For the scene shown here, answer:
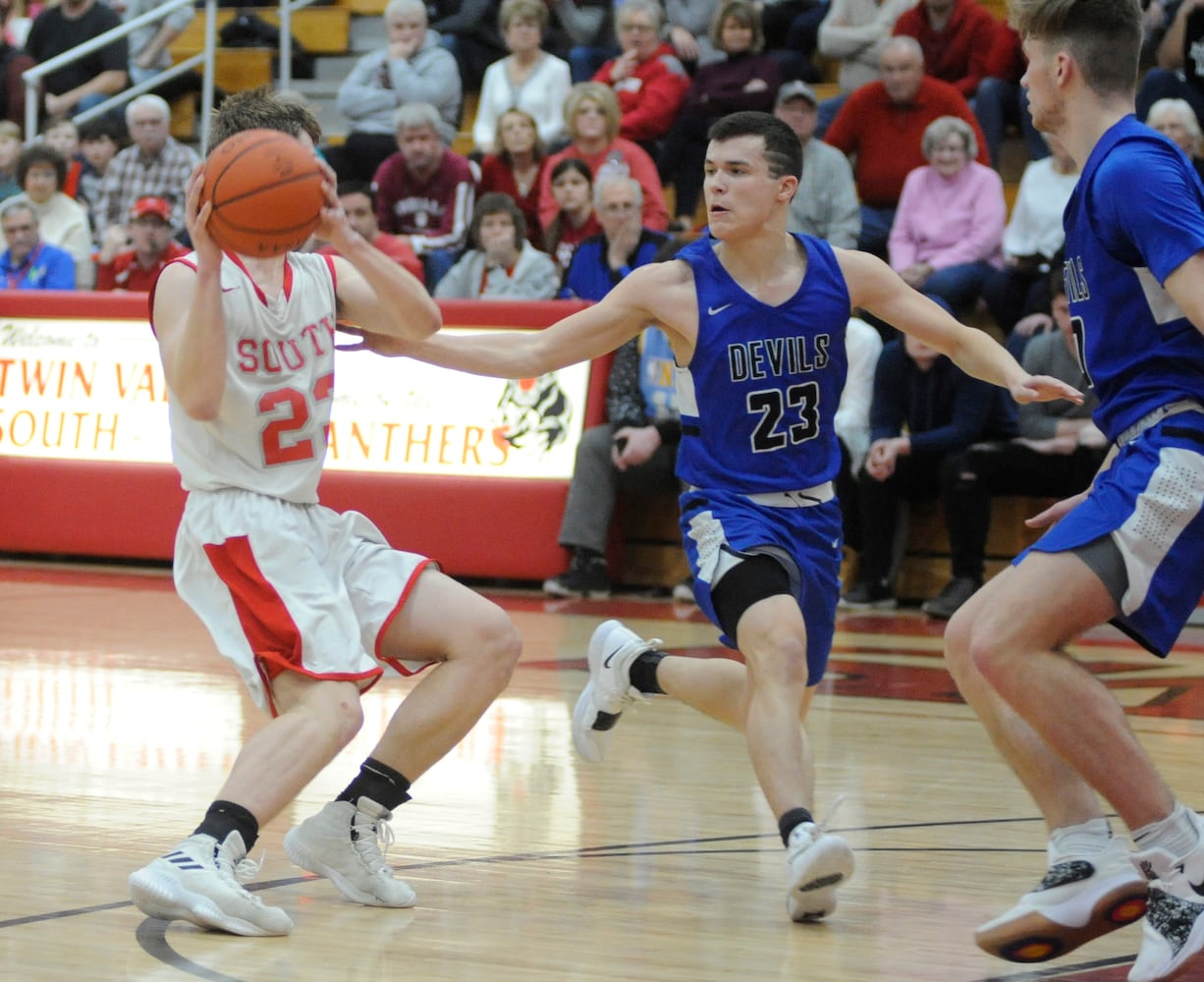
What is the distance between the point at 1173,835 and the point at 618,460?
19.9 ft

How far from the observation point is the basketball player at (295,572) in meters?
3.64

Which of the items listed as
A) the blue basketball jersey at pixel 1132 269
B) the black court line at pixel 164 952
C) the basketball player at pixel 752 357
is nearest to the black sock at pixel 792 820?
the basketball player at pixel 752 357

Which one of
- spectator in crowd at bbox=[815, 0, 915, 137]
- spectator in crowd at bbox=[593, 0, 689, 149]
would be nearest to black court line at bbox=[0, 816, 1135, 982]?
spectator in crowd at bbox=[815, 0, 915, 137]

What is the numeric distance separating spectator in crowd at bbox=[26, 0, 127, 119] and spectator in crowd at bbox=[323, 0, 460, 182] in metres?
2.56

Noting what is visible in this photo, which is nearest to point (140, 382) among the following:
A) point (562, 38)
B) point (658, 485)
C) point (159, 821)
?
point (658, 485)

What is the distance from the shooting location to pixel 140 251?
436 inches

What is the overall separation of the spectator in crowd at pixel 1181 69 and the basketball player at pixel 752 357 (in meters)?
6.20

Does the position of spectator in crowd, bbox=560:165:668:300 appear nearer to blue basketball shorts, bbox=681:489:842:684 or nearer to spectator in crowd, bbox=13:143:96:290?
spectator in crowd, bbox=13:143:96:290

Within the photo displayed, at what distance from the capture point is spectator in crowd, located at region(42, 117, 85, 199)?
13.2 meters

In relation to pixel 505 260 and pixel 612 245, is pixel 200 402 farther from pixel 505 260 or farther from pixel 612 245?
pixel 505 260

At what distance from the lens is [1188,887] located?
10.9 feet

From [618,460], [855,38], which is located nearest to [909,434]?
[618,460]

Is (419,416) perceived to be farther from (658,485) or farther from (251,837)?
(251,837)

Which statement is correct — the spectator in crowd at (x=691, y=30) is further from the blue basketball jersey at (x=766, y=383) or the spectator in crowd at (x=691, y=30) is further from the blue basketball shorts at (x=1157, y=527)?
the blue basketball shorts at (x=1157, y=527)
